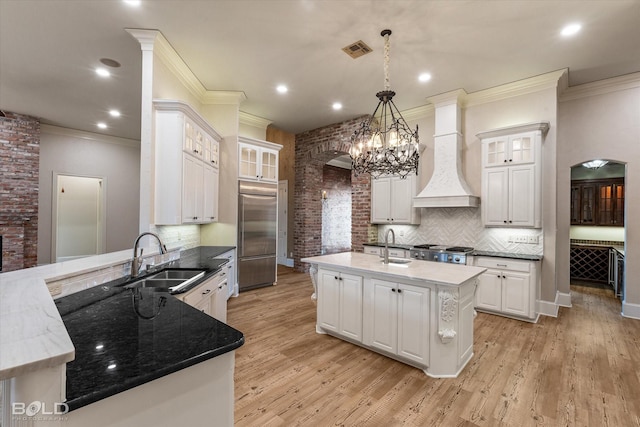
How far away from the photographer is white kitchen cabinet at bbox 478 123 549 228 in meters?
4.04

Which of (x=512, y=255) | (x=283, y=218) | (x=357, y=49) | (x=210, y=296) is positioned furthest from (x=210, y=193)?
(x=512, y=255)

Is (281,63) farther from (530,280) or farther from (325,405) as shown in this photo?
(530,280)

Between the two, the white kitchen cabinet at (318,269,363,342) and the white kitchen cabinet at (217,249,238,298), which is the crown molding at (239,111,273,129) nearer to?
the white kitchen cabinet at (217,249,238,298)

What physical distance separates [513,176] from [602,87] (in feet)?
6.33

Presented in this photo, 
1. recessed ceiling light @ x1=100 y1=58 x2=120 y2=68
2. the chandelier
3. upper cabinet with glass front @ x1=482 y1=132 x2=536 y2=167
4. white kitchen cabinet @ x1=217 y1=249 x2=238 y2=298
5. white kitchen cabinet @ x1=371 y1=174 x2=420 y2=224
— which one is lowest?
white kitchen cabinet @ x1=217 y1=249 x2=238 y2=298

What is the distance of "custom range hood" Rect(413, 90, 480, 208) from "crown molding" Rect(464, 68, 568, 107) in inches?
9.9

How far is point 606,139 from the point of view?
14.0ft

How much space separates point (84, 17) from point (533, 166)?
5.76 metres

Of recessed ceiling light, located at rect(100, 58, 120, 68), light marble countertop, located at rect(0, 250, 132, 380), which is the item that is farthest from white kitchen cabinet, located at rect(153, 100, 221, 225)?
light marble countertop, located at rect(0, 250, 132, 380)

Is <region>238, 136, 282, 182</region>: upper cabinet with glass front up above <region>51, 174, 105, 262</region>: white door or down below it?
above

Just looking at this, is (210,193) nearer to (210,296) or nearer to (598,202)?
→ (210,296)

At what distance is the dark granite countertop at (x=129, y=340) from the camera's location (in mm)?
906

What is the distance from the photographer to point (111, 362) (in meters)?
1.01

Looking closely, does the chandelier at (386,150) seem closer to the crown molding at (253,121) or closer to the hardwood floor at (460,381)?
the hardwood floor at (460,381)
